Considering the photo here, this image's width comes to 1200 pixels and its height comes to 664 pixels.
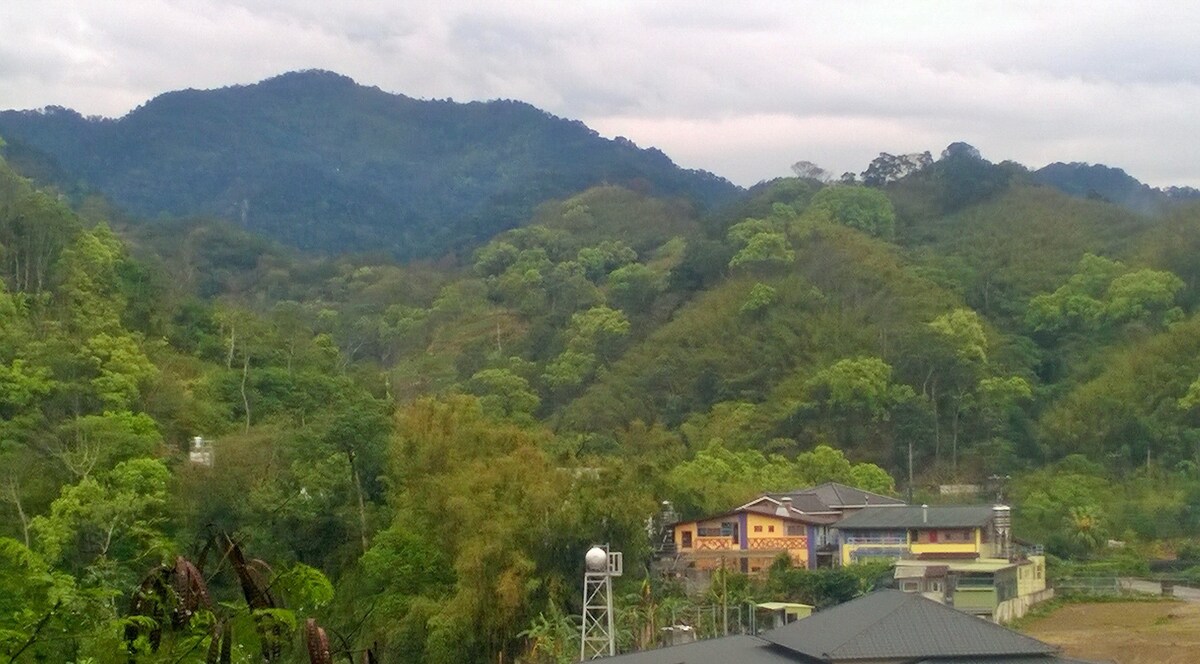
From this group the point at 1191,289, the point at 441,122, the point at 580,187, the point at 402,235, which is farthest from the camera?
the point at 441,122

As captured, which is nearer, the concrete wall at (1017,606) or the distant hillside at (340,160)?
the concrete wall at (1017,606)

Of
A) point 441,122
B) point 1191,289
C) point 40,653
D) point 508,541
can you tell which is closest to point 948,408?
point 1191,289

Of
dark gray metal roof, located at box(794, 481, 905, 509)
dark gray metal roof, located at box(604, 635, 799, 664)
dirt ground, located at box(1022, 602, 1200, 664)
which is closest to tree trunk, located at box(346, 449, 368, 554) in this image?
dark gray metal roof, located at box(794, 481, 905, 509)

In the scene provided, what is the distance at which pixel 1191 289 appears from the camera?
49.6 m

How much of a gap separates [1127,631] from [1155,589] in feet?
17.6

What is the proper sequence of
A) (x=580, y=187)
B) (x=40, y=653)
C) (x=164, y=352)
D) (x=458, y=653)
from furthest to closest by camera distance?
(x=580, y=187) → (x=164, y=352) → (x=458, y=653) → (x=40, y=653)

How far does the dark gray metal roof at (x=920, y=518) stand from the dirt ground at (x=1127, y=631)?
2.28 metres

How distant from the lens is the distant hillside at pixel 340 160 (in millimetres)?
122062

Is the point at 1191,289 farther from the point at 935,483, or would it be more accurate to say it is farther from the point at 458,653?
the point at 458,653

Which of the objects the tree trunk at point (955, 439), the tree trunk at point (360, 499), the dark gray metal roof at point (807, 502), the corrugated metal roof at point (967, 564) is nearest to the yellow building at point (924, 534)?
the corrugated metal roof at point (967, 564)

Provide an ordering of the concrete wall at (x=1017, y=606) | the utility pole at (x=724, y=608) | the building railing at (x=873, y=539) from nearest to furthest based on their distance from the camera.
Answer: the utility pole at (x=724, y=608) → the concrete wall at (x=1017, y=606) → the building railing at (x=873, y=539)

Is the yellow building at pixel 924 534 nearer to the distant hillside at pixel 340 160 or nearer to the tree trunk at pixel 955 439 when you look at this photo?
the tree trunk at pixel 955 439

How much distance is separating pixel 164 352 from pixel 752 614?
1864 centimetres

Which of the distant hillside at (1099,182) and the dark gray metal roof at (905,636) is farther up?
the distant hillside at (1099,182)
